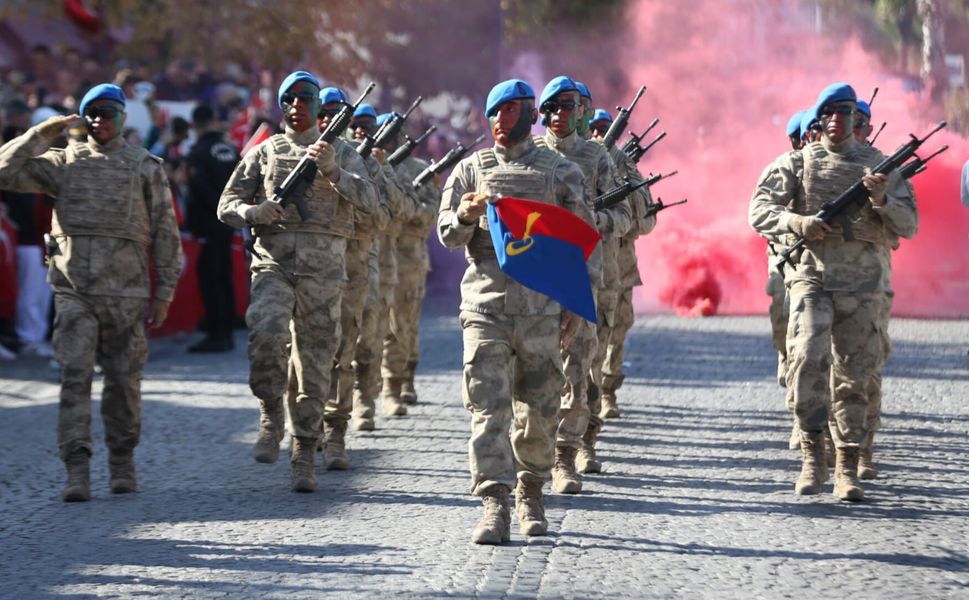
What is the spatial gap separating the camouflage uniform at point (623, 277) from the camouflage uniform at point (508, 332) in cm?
266

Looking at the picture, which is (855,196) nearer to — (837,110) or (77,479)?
(837,110)

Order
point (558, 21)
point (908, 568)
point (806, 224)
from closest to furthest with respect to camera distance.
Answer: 1. point (908, 568)
2. point (806, 224)
3. point (558, 21)

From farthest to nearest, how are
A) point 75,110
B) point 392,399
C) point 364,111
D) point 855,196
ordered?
1. point 75,110
2. point 392,399
3. point 364,111
4. point 855,196

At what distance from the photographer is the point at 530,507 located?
8.52m

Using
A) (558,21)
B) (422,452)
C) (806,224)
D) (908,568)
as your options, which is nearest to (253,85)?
(558,21)

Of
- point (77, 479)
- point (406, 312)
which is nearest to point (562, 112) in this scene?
point (77, 479)

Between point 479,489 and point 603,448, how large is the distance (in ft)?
11.3

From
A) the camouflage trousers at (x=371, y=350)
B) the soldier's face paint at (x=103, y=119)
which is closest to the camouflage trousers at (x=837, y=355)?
the camouflage trousers at (x=371, y=350)

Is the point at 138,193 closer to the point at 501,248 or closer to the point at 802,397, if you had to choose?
the point at 501,248

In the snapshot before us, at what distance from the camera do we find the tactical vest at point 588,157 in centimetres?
954

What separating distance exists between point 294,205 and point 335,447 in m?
1.69

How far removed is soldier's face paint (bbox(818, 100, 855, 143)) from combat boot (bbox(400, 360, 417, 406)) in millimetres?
5015

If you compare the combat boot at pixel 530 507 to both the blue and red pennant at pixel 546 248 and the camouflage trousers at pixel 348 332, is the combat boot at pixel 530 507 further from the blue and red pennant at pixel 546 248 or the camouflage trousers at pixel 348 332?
the camouflage trousers at pixel 348 332

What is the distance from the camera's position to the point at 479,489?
27.3 ft
